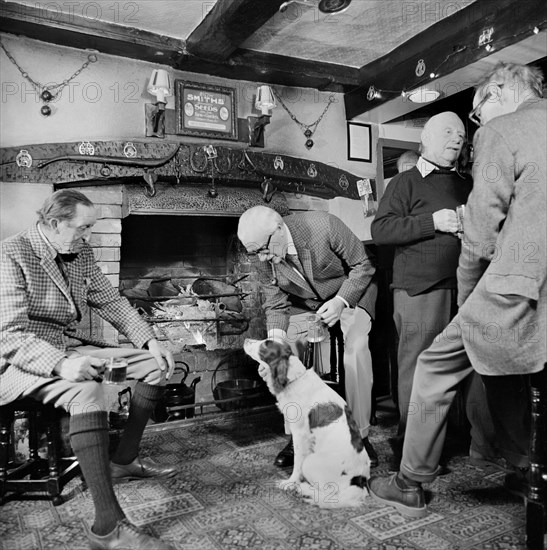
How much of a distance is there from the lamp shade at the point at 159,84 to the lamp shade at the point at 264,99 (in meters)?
0.64

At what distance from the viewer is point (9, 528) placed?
1834mm

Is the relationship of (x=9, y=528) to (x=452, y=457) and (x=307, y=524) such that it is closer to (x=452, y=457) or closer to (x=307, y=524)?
(x=307, y=524)

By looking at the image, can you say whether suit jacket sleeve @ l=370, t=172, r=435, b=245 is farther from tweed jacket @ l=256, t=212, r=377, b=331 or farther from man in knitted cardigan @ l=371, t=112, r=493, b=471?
tweed jacket @ l=256, t=212, r=377, b=331

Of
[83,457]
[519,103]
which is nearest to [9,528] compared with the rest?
[83,457]

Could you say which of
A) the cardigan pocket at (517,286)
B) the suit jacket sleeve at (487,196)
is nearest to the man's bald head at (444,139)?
the suit jacket sleeve at (487,196)

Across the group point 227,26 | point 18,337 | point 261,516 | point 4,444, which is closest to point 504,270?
point 261,516

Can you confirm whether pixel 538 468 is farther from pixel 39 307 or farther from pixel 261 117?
pixel 261 117

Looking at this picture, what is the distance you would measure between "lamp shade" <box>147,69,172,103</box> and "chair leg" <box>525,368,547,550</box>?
2705mm

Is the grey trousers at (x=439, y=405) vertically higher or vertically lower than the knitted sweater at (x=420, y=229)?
lower

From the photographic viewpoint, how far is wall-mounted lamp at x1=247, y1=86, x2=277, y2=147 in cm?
359

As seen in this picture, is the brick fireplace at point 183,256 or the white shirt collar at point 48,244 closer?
the white shirt collar at point 48,244

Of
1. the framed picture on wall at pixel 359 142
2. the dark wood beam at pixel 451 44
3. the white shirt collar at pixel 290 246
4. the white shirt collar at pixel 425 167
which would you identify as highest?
the dark wood beam at pixel 451 44

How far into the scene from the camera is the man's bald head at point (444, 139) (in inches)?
83.7

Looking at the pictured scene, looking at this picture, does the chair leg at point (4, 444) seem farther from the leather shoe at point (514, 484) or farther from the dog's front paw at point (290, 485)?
the leather shoe at point (514, 484)
